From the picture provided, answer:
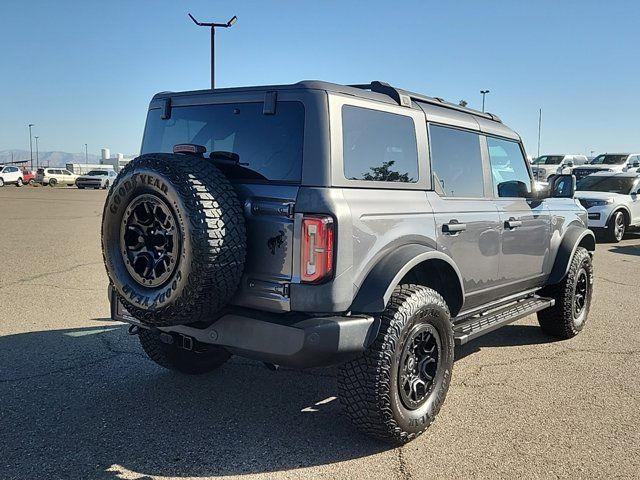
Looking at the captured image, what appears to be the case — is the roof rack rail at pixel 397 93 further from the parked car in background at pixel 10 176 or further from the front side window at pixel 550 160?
the parked car in background at pixel 10 176

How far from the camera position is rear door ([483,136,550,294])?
180 inches

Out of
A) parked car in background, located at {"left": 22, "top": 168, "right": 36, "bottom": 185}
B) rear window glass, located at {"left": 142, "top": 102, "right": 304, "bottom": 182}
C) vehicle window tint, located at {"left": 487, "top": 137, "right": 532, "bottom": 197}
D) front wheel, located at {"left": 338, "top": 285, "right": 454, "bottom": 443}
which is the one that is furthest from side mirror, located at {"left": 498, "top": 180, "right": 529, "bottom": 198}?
parked car in background, located at {"left": 22, "top": 168, "right": 36, "bottom": 185}

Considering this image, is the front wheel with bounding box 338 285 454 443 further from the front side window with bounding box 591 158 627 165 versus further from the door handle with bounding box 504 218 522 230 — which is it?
the front side window with bounding box 591 158 627 165

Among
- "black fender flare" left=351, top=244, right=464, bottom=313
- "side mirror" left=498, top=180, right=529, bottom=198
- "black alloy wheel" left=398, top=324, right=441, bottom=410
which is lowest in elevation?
"black alloy wheel" left=398, top=324, right=441, bottom=410

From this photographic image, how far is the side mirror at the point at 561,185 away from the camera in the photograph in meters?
5.33

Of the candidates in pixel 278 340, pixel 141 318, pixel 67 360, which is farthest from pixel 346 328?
pixel 67 360

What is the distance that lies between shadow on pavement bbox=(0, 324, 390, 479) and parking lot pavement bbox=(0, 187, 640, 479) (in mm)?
12

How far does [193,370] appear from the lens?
173 inches

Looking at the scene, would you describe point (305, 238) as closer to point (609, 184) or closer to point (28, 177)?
point (609, 184)

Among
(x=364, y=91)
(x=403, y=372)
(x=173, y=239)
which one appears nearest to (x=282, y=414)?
(x=403, y=372)

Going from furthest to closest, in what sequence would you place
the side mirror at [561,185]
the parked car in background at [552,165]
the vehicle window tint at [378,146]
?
the parked car in background at [552,165], the side mirror at [561,185], the vehicle window tint at [378,146]

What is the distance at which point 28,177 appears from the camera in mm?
47312

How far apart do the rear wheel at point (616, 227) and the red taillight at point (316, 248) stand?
12350mm

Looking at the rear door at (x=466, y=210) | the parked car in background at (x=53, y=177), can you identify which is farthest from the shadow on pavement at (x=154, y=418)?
the parked car in background at (x=53, y=177)
